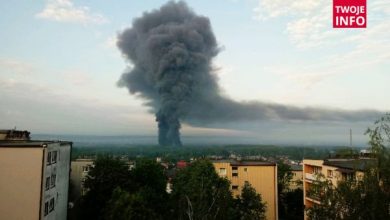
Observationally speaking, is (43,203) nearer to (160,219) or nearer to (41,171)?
(41,171)

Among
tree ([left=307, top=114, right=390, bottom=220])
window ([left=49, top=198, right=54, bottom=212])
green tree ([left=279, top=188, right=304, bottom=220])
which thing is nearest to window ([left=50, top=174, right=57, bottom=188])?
window ([left=49, top=198, right=54, bottom=212])

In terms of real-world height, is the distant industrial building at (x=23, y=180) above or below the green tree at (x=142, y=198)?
above

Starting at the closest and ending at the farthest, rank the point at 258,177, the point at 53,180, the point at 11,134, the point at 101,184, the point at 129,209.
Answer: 1. the point at 53,180
2. the point at 129,209
3. the point at 11,134
4. the point at 101,184
5. the point at 258,177

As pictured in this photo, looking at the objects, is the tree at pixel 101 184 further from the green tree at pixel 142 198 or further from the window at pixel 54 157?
the window at pixel 54 157

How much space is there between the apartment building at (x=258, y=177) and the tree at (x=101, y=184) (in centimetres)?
1434

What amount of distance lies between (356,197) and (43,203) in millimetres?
17106

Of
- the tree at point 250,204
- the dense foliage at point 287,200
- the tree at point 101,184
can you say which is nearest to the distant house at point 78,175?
the tree at point 101,184

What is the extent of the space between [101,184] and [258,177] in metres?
19.6

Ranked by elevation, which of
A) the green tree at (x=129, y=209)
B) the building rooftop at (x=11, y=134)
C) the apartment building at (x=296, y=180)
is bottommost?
the apartment building at (x=296, y=180)

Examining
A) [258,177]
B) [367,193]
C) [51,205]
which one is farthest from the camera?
[258,177]

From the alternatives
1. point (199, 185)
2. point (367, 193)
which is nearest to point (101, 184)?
point (199, 185)

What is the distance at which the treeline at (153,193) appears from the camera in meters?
28.6

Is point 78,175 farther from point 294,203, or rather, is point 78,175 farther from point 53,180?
point 294,203

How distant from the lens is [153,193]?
32812 mm
